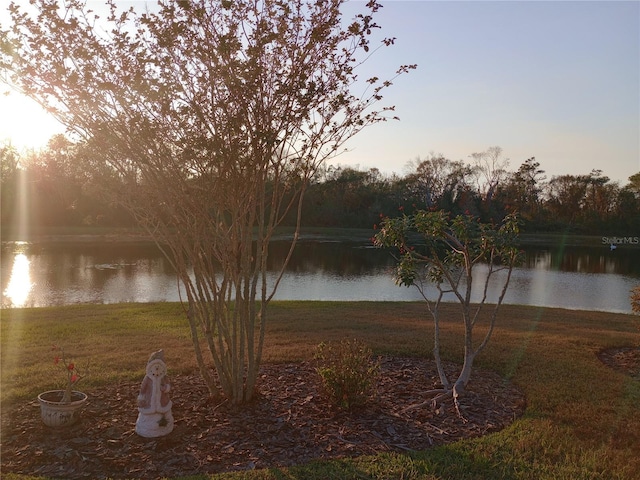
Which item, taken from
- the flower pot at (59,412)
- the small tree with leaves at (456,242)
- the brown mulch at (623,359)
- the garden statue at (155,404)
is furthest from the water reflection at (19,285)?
the brown mulch at (623,359)

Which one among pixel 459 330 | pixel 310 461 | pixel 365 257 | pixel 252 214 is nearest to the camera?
pixel 310 461

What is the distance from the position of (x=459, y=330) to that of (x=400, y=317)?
176 cm

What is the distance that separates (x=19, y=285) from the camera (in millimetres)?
17719

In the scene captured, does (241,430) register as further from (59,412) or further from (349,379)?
(59,412)

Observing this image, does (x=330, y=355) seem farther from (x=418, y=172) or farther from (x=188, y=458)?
(x=418, y=172)

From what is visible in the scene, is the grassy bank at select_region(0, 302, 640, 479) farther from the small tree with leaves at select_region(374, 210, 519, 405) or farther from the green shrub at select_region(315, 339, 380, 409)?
the green shrub at select_region(315, 339, 380, 409)

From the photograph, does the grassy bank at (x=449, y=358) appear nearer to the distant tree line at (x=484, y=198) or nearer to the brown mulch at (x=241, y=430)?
the brown mulch at (x=241, y=430)

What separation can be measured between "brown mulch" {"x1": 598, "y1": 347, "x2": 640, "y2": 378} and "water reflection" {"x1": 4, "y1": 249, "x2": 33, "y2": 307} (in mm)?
13603

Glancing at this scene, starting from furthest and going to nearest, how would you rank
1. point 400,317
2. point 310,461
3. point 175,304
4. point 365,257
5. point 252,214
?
point 365,257 < point 175,304 < point 400,317 < point 252,214 < point 310,461

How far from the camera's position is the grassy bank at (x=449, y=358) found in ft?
13.4

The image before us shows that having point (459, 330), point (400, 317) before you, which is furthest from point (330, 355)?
point (400, 317)

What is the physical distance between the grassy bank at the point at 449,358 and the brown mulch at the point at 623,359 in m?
0.17

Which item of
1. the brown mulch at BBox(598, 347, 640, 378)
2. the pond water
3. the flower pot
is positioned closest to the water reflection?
the pond water

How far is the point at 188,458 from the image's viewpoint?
14.0 feet
